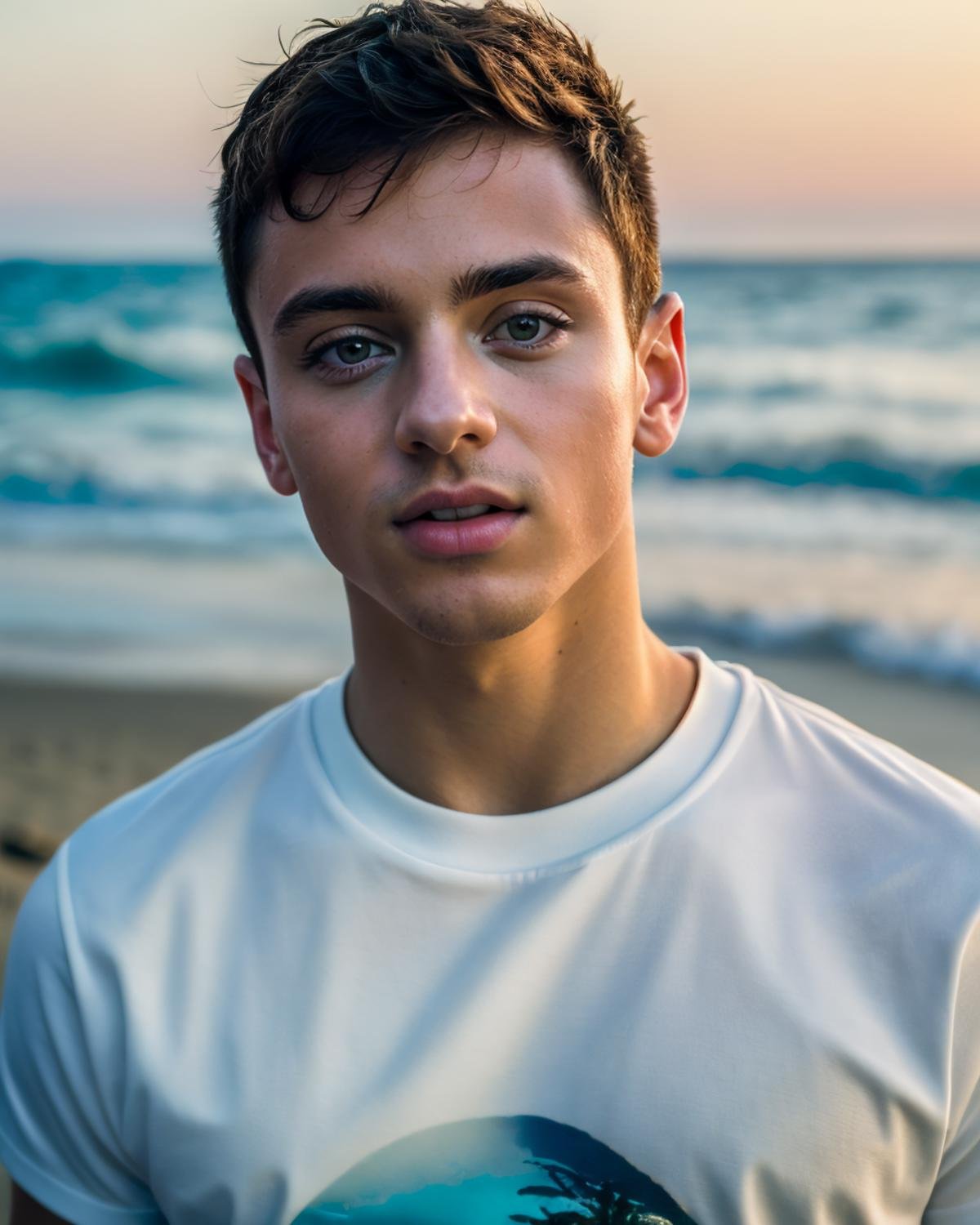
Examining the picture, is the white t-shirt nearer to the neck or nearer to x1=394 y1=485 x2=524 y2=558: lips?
the neck

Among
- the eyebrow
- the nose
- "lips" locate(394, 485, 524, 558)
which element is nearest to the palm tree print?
"lips" locate(394, 485, 524, 558)

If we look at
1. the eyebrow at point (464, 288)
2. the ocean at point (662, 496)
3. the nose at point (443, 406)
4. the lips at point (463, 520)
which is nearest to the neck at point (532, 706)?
the lips at point (463, 520)

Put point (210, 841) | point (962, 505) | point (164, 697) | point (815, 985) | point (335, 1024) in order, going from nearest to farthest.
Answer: point (815, 985), point (335, 1024), point (210, 841), point (164, 697), point (962, 505)

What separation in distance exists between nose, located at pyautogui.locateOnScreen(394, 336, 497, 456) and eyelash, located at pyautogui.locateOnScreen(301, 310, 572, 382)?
0.09m

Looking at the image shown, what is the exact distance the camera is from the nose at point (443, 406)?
2.02 meters

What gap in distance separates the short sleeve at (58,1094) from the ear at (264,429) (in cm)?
77

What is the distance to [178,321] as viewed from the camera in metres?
19.7

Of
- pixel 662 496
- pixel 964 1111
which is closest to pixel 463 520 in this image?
pixel 964 1111

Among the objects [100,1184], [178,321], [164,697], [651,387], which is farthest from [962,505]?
[178,321]

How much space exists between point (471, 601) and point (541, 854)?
406mm

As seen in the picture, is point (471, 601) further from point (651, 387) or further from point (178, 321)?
point (178, 321)

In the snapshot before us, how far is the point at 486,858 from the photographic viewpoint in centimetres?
220

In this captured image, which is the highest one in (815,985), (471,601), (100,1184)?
(471,601)

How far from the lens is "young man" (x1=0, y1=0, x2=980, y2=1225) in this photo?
6.56 ft
